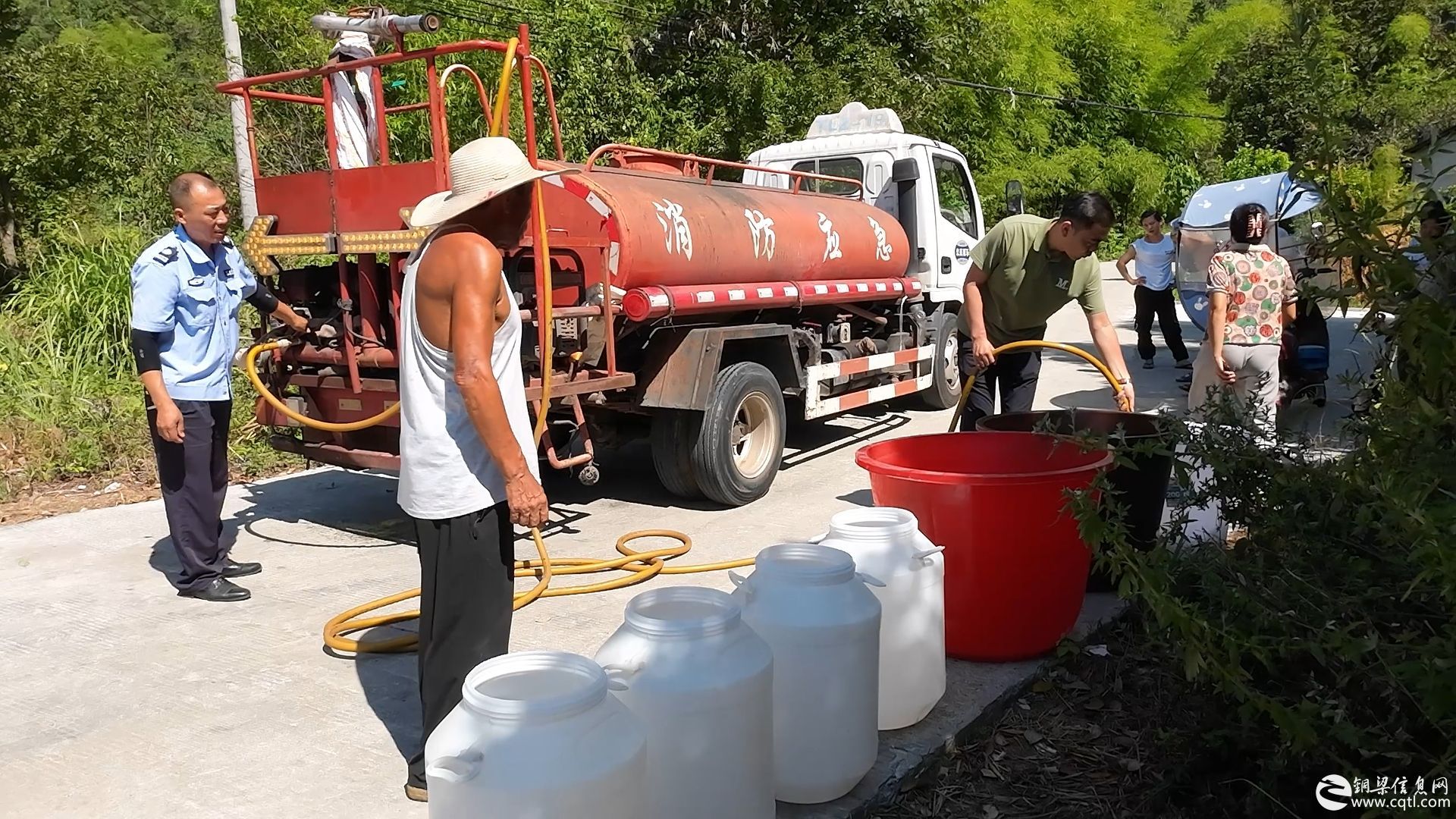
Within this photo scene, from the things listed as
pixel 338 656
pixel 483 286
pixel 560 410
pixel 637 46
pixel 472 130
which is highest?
pixel 637 46

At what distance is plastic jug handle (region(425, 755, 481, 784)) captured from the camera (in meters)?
2.12

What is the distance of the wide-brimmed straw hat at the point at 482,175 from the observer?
9.48ft

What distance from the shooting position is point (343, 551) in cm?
589

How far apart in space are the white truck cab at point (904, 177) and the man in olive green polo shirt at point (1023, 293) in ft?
11.3

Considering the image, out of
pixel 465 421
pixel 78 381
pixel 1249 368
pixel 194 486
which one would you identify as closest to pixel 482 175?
pixel 465 421

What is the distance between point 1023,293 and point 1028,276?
95mm

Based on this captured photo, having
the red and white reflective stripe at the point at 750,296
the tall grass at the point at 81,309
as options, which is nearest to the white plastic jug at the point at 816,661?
the red and white reflective stripe at the point at 750,296

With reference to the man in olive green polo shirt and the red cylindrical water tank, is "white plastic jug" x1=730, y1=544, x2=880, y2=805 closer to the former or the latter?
the man in olive green polo shirt

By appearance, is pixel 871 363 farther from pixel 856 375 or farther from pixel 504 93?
pixel 504 93

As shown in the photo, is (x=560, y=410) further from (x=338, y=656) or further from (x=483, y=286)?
(x=483, y=286)

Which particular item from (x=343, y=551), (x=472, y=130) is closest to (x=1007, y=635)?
(x=343, y=551)

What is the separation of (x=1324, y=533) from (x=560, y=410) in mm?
3937

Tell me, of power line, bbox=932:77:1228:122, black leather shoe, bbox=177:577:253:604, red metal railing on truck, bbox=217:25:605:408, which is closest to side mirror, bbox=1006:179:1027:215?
red metal railing on truck, bbox=217:25:605:408

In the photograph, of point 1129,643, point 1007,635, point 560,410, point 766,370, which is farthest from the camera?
point 766,370
